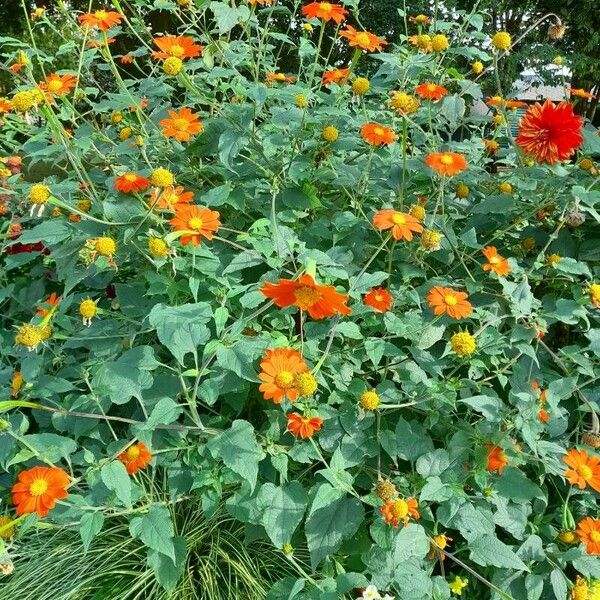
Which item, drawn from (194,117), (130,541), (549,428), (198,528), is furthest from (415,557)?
(194,117)

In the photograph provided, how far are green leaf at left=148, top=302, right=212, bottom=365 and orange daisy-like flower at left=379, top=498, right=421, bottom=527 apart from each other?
1.54 ft

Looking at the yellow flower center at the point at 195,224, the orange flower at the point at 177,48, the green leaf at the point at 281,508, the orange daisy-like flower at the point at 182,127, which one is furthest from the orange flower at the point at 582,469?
the orange flower at the point at 177,48

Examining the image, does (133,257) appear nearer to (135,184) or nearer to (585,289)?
(135,184)

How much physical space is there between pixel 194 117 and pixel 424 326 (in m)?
0.76

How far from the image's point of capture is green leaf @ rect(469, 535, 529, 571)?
139 cm

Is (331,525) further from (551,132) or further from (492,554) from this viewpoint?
(551,132)

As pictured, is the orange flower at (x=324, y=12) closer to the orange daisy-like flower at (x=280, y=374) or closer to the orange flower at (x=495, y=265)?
the orange flower at (x=495, y=265)

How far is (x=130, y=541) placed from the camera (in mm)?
1646

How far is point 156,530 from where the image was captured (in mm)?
1389

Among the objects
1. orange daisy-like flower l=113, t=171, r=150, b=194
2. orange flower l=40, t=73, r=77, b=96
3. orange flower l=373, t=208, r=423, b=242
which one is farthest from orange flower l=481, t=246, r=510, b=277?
orange flower l=40, t=73, r=77, b=96

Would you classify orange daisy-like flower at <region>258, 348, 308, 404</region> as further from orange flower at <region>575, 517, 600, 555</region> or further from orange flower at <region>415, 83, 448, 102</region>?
orange flower at <region>415, 83, 448, 102</region>

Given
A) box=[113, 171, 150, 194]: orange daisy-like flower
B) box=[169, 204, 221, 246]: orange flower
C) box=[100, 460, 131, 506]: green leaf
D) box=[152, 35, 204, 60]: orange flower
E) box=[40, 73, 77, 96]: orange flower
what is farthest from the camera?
box=[40, 73, 77, 96]: orange flower

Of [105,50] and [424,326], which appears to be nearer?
[424,326]

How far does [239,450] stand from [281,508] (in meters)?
0.18
